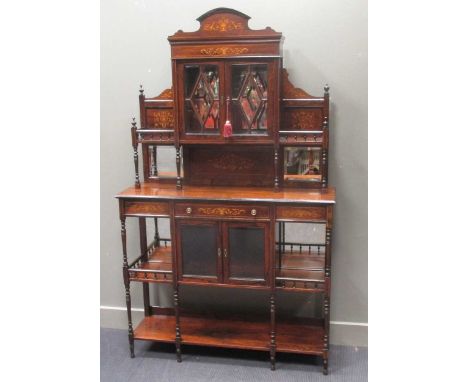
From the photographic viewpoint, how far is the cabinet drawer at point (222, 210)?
272 centimetres

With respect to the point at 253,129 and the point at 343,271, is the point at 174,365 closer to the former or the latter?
the point at 343,271

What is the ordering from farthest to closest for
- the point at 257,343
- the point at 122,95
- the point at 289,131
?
the point at 122,95
the point at 257,343
the point at 289,131

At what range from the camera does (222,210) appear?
9.07ft

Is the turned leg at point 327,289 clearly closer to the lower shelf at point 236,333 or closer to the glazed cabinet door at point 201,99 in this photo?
the lower shelf at point 236,333

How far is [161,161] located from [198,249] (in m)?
0.66

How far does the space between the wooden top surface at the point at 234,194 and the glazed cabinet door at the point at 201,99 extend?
0.31 meters

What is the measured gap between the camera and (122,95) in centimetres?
315

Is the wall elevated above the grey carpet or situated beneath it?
elevated above

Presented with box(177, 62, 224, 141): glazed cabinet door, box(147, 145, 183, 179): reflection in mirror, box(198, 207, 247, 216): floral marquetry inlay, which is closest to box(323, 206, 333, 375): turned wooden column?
box(198, 207, 247, 216): floral marquetry inlay

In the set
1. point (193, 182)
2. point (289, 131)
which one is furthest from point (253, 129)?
point (193, 182)

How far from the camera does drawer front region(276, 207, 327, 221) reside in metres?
2.66

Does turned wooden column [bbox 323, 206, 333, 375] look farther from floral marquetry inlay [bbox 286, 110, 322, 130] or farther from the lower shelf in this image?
floral marquetry inlay [bbox 286, 110, 322, 130]

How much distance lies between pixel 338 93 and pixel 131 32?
1325mm

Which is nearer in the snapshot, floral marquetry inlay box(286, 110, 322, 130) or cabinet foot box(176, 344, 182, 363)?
floral marquetry inlay box(286, 110, 322, 130)
